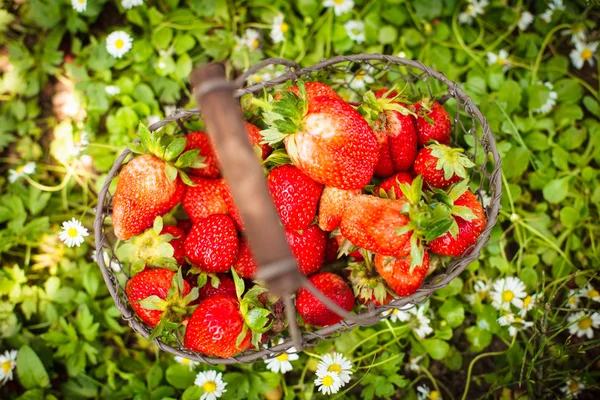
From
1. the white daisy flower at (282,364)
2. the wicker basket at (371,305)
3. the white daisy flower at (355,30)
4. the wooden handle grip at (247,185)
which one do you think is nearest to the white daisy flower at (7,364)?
the wicker basket at (371,305)

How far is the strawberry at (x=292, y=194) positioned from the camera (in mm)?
1042

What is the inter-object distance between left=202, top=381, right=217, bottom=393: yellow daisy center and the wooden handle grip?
2.41 feet

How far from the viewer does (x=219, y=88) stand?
68 cm

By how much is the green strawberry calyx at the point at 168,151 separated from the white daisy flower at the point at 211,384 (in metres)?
0.54

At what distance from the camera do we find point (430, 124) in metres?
1.13

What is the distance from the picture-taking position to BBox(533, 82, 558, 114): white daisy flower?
1.47m

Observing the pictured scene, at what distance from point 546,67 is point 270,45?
909 mm

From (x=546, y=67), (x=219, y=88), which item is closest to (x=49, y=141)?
(x=219, y=88)

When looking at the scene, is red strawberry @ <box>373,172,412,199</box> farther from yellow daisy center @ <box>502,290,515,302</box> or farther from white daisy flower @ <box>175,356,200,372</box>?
white daisy flower @ <box>175,356,200,372</box>

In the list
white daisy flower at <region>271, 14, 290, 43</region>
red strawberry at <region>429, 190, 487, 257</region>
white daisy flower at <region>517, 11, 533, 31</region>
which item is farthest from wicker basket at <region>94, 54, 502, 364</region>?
white daisy flower at <region>517, 11, 533, 31</region>

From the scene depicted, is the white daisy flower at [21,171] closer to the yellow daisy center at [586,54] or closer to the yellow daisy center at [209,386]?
the yellow daisy center at [209,386]

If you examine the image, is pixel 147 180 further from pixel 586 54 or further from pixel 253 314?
pixel 586 54

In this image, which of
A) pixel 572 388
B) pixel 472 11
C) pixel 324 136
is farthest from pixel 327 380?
pixel 472 11

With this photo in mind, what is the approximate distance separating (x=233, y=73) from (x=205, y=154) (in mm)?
496
